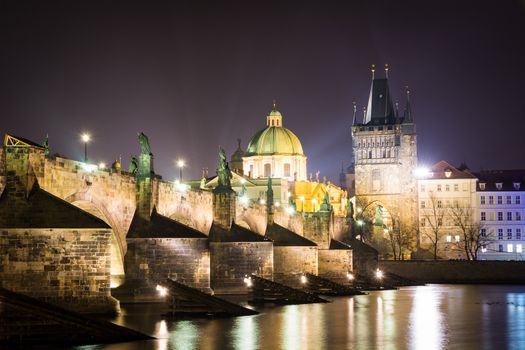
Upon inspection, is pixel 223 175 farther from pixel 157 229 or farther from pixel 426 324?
pixel 426 324

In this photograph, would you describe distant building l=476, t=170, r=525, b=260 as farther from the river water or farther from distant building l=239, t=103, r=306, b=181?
the river water

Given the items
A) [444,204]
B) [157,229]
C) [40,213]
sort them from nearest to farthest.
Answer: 1. [40,213]
2. [157,229]
3. [444,204]

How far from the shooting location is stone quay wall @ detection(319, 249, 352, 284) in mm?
80438

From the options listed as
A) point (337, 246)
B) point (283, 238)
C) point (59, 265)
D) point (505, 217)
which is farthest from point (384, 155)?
point (59, 265)

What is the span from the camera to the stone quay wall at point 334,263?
80.4 metres

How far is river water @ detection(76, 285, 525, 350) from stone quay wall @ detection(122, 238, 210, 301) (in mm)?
1867

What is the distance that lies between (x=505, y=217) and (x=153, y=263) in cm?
10094

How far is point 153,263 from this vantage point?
46.3 meters

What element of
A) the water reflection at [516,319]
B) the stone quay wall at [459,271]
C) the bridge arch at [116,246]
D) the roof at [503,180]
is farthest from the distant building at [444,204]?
the bridge arch at [116,246]

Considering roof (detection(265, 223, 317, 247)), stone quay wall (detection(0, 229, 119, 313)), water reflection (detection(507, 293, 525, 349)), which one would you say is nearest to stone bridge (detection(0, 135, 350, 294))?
stone quay wall (detection(0, 229, 119, 313))

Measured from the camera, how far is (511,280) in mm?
93188

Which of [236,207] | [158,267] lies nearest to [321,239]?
[236,207]

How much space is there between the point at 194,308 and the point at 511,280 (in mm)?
56946

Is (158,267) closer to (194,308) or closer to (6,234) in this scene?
(194,308)
